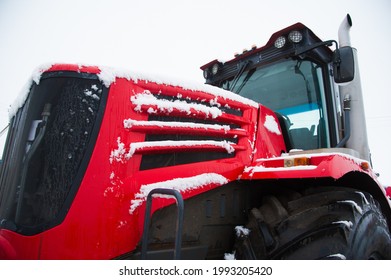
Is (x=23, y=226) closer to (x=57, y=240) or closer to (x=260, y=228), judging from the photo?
(x=57, y=240)

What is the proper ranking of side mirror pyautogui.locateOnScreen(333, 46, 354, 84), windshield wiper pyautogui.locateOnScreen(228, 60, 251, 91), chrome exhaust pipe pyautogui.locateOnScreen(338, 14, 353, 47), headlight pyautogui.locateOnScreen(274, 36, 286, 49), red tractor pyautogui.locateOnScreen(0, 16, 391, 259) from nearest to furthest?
red tractor pyautogui.locateOnScreen(0, 16, 391, 259) → side mirror pyautogui.locateOnScreen(333, 46, 354, 84) → chrome exhaust pipe pyautogui.locateOnScreen(338, 14, 353, 47) → headlight pyautogui.locateOnScreen(274, 36, 286, 49) → windshield wiper pyautogui.locateOnScreen(228, 60, 251, 91)

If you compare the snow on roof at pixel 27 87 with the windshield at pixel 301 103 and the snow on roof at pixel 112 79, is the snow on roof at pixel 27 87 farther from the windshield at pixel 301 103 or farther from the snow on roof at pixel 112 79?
the windshield at pixel 301 103

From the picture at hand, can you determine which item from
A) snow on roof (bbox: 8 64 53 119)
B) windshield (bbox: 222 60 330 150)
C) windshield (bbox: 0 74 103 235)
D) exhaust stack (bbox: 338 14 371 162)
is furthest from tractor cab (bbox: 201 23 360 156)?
snow on roof (bbox: 8 64 53 119)

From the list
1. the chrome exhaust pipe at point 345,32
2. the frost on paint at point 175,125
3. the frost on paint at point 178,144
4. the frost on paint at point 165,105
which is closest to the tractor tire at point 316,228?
the frost on paint at point 178,144

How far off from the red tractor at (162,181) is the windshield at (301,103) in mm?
331

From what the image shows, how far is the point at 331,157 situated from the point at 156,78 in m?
1.13

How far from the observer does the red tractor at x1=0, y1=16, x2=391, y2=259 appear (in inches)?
51.9

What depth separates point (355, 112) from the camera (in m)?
2.38

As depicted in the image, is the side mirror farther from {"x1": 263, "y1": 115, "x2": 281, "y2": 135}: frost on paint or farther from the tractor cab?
{"x1": 263, "y1": 115, "x2": 281, "y2": 135}: frost on paint

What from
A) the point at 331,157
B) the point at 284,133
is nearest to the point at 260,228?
the point at 331,157

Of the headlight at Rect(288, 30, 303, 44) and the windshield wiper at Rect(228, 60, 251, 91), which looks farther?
the windshield wiper at Rect(228, 60, 251, 91)

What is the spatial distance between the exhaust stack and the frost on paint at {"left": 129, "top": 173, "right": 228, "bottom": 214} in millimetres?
1347

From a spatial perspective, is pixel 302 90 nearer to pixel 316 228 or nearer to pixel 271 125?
pixel 271 125
